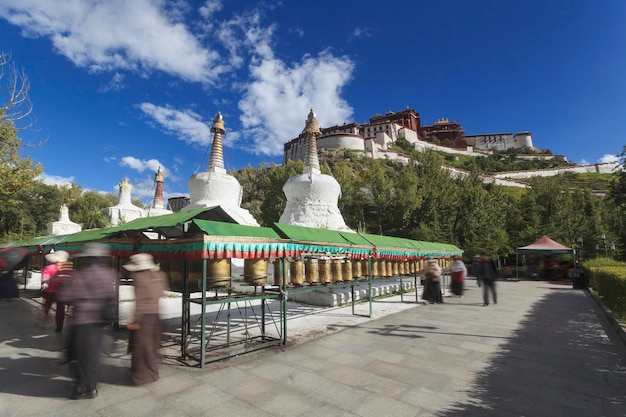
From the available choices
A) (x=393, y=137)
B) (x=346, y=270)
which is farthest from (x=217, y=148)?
(x=393, y=137)

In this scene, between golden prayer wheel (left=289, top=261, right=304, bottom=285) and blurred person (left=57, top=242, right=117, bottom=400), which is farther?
golden prayer wheel (left=289, top=261, right=304, bottom=285)

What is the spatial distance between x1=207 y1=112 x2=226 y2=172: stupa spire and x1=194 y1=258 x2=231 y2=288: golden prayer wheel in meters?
18.0

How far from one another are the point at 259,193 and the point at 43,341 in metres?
52.7

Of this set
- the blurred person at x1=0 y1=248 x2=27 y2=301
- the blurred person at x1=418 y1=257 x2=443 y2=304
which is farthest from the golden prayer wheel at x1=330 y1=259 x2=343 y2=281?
the blurred person at x1=0 y1=248 x2=27 y2=301

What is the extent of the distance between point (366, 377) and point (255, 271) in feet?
8.59

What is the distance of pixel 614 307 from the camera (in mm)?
8633

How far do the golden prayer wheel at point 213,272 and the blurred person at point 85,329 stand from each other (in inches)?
61.3

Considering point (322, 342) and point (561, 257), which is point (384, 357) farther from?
point (561, 257)

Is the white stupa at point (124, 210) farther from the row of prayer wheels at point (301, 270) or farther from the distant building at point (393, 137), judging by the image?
the distant building at point (393, 137)

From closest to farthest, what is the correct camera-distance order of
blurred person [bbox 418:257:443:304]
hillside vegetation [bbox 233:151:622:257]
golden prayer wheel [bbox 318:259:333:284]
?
1. golden prayer wheel [bbox 318:259:333:284]
2. blurred person [bbox 418:257:443:304]
3. hillside vegetation [bbox 233:151:622:257]

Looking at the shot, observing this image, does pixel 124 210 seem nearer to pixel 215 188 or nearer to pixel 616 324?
pixel 215 188

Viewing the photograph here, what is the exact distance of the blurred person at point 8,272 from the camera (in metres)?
10.3

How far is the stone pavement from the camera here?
12.1ft

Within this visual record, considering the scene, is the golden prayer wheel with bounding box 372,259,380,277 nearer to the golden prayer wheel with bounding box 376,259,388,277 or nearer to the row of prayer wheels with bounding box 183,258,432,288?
the row of prayer wheels with bounding box 183,258,432,288
